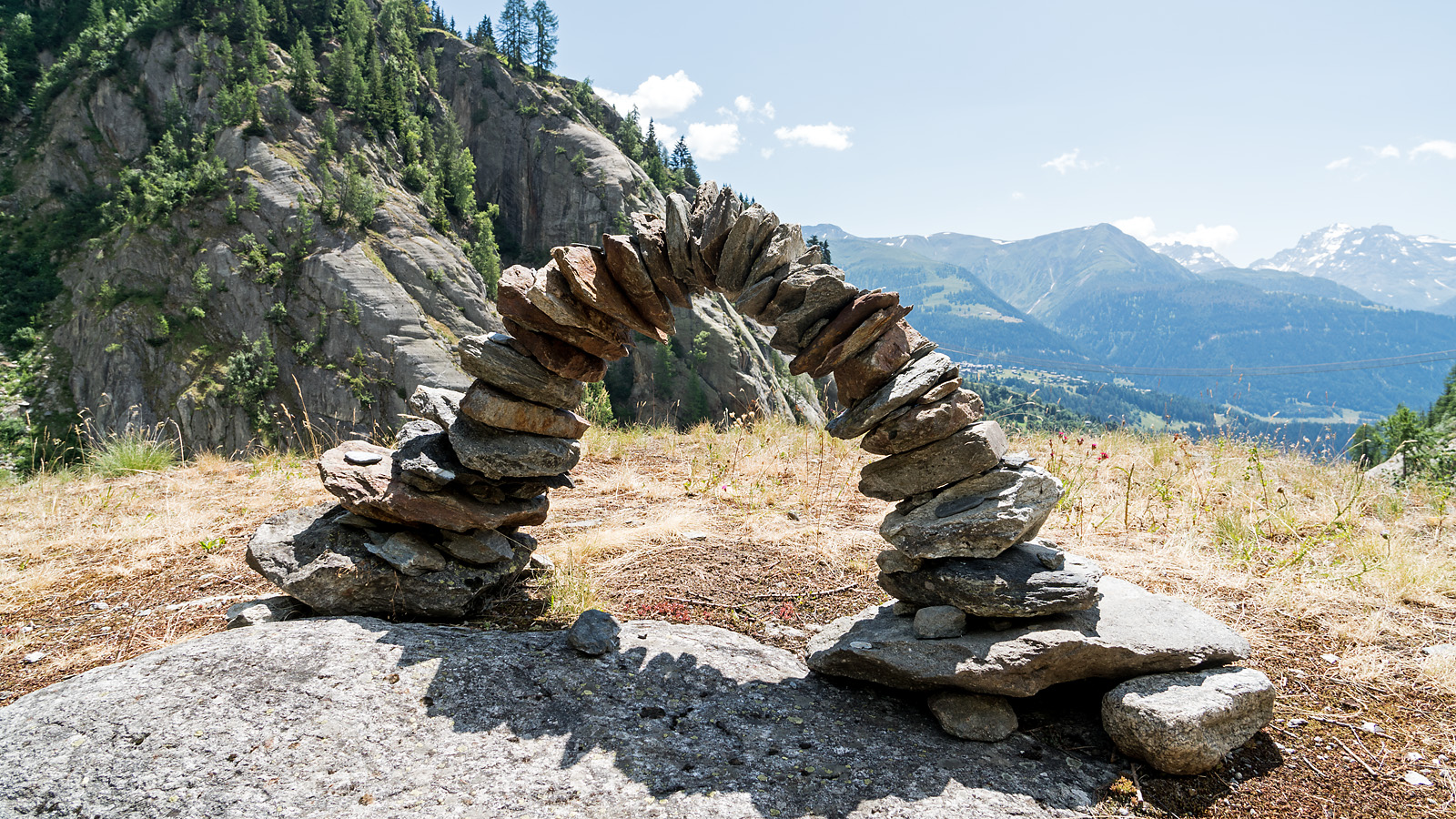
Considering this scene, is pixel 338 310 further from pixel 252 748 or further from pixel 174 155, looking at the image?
pixel 252 748

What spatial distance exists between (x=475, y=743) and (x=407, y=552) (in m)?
2.04

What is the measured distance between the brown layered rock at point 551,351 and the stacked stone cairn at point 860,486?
2cm

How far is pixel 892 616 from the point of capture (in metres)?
4.50

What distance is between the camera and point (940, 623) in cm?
405

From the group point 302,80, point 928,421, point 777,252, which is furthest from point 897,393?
point 302,80

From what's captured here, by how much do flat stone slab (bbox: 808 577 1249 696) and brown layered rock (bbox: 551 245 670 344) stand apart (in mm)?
2731

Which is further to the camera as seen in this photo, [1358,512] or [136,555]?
[1358,512]

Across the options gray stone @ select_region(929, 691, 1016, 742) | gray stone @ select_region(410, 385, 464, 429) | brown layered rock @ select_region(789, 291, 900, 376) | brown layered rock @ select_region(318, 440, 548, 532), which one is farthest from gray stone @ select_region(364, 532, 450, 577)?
gray stone @ select_region(929, 691, 1016, 742)

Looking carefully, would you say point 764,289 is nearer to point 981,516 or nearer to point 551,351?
point 551,351

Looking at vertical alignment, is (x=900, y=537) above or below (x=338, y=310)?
below

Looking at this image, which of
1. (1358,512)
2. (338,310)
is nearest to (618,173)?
(338,310)

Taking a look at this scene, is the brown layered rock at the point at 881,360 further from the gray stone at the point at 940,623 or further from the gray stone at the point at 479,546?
the gray stone at the point at 479,546

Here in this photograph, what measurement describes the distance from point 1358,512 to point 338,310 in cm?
3902

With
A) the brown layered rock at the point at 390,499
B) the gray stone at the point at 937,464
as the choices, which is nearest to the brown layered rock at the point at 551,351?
the brown layered rock at the point at 390,499
